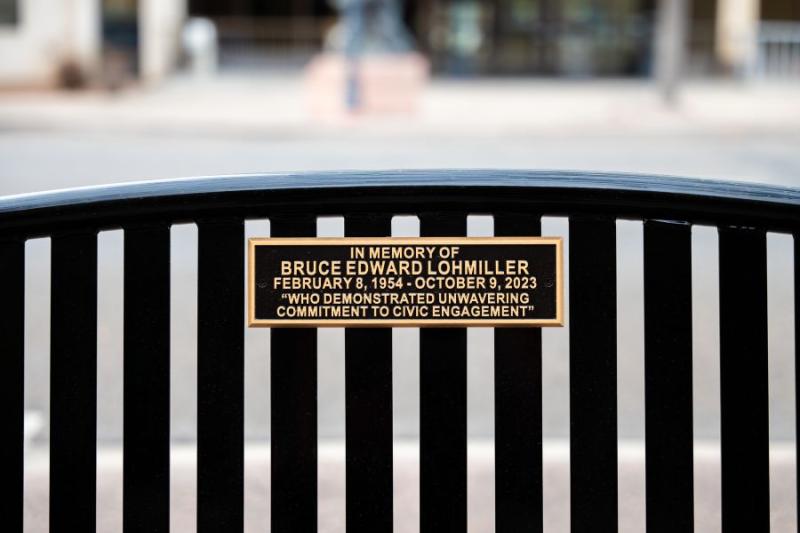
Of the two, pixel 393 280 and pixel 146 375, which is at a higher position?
pixel 393 280

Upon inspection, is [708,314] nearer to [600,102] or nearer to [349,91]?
[349,91]

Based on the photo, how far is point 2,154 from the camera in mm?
13414

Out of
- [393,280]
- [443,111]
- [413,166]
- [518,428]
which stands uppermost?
A: [443,111]

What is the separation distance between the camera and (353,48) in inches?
766

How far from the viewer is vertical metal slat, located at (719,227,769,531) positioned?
2.14m

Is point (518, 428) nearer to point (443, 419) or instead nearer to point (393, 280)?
point (443, 419)

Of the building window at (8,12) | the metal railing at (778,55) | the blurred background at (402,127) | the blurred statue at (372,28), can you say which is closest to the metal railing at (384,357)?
the blurred background at (402,127)

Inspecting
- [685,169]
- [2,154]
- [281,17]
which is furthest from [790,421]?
[281,17]

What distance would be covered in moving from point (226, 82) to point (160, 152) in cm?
1504

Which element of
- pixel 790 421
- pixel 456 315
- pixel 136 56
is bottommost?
pixel 790 421

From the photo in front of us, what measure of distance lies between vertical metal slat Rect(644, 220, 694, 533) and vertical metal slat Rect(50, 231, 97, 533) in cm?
94

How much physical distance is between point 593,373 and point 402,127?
1566 centimetres

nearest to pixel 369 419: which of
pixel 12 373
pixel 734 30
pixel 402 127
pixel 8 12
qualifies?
pixel 12 373

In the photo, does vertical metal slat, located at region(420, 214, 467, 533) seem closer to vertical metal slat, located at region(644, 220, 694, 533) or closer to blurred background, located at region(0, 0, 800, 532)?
vertical metal slat, located at region(644, 220, 694, 533)
